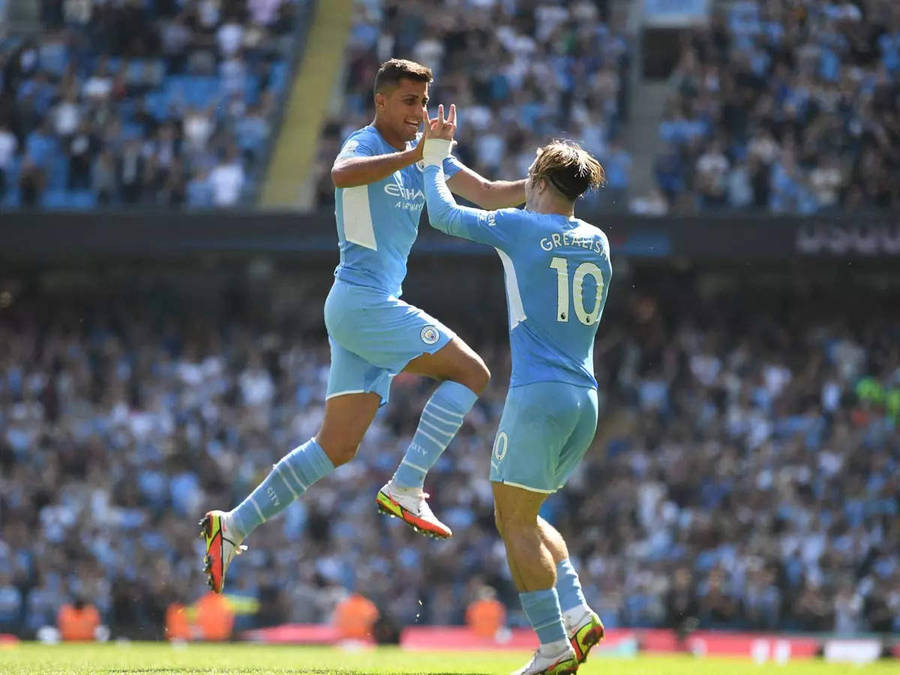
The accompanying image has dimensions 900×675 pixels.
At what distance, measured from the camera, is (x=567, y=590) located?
7742 mm

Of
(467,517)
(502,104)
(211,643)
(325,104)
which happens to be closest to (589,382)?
(211,643)

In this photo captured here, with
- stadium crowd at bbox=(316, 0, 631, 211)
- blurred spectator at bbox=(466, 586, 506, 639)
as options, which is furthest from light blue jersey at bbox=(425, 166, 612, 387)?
stadium crowd at bbox=(316, 0, 631, 211)

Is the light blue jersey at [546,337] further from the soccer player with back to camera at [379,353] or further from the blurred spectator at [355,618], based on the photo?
the blurred spectator at [355,618]

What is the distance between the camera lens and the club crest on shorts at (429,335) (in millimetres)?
8195

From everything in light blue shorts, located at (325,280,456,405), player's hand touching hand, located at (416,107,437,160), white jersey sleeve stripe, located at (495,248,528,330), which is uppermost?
player's hand touching hand, located at (416,107,437,160)

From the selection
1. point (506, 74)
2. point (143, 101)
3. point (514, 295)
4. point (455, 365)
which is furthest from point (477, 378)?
point (143, 101)

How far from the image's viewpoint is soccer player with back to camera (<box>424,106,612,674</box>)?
7.33 metres

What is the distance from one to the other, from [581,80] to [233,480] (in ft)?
25.5

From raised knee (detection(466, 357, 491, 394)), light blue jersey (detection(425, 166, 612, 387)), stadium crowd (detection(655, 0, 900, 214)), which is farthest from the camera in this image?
stadium crowd (detection(655, 0, 900, 214))

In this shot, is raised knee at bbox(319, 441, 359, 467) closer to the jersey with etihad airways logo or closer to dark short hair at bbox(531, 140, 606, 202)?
the jersey with etihad airways logo

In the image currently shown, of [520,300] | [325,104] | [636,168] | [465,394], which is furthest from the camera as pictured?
[325,104]

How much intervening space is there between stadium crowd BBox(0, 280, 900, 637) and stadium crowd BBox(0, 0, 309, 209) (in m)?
2.16

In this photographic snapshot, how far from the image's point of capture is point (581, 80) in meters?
21.7

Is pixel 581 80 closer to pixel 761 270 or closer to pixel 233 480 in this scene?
pixel 761 270
